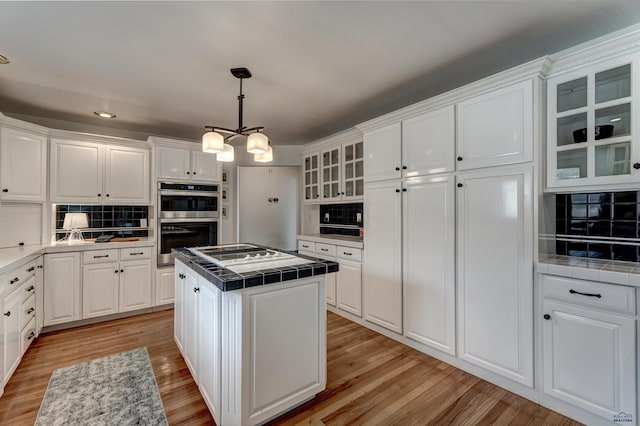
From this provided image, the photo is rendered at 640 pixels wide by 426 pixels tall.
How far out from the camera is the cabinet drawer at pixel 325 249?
3456 mm

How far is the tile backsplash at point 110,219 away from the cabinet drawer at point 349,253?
8.86ft

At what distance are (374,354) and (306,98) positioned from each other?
8.24 ft

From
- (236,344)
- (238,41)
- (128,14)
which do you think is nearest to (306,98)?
(238,41)

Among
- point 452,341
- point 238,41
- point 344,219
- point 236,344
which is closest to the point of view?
point 236,344

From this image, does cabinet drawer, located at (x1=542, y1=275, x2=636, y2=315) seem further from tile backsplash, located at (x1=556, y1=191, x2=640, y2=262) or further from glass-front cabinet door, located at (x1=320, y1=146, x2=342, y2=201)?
glass-front cabinet door, located at (x1=320, y1=146, x2=342, y2=201)

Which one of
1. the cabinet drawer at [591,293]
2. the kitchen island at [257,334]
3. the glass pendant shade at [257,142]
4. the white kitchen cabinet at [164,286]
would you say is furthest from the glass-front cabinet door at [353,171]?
the white kitchen cabinet at [164,286]

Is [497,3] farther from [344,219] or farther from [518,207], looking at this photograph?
[344,219]

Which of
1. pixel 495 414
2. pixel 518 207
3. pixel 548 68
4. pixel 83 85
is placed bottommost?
pixel 495 414

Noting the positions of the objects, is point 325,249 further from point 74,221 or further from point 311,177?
point 74,221

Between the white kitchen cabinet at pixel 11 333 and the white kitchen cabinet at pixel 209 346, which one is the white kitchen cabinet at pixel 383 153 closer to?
the white kitchen cabinet at pixel 209 346

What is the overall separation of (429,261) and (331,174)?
6.15ft

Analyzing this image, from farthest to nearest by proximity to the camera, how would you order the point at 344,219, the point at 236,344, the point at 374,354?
the point at 344,219
the point at 374,354
the point at 236,344

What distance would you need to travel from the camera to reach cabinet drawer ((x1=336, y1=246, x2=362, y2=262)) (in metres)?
3.11

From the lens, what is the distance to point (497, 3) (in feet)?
5.12
